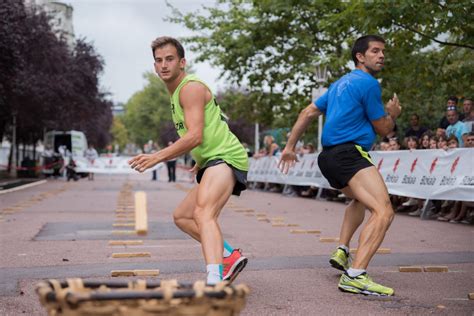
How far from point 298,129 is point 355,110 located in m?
0.60

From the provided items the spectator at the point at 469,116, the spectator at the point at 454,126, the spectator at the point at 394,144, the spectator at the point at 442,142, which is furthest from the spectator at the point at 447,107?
the spectator at the point at 394,144

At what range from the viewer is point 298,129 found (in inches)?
246

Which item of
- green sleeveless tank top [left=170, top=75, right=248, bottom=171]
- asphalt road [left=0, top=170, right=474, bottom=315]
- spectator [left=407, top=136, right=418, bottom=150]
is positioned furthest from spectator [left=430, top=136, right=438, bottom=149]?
green sleeveless tank top [left=170, top=75, right=248, bottom=171]

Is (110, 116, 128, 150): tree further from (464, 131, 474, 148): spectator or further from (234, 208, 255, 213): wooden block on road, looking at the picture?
(464, 131, 474, 148): spectator

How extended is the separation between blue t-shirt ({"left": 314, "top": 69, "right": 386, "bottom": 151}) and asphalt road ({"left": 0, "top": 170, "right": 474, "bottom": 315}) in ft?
3.96

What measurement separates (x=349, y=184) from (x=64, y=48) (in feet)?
111

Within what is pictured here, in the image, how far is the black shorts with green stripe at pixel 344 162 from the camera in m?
5.77

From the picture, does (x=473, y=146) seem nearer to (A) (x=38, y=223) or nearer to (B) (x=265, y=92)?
(A) (x=38, y=223)

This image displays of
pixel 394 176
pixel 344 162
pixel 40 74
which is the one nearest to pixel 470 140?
pixel 394 176

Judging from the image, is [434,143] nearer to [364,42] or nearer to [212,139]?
[364,42]

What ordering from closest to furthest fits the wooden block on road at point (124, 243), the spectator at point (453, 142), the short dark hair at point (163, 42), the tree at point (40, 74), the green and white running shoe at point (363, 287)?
the short dark hair at point (163, 42) → the green and white running shoe at point (363, 287) → the wooden block on road at point (124, 243) → the spectator at point (453, 142) → the tree at point (40, 74)

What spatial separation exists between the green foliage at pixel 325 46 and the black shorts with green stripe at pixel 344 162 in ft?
19.4

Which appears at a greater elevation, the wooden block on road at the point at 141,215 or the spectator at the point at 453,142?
the spectator at the point at 453,142

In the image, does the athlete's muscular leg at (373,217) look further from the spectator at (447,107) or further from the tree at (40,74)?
the tree at (40,74)
